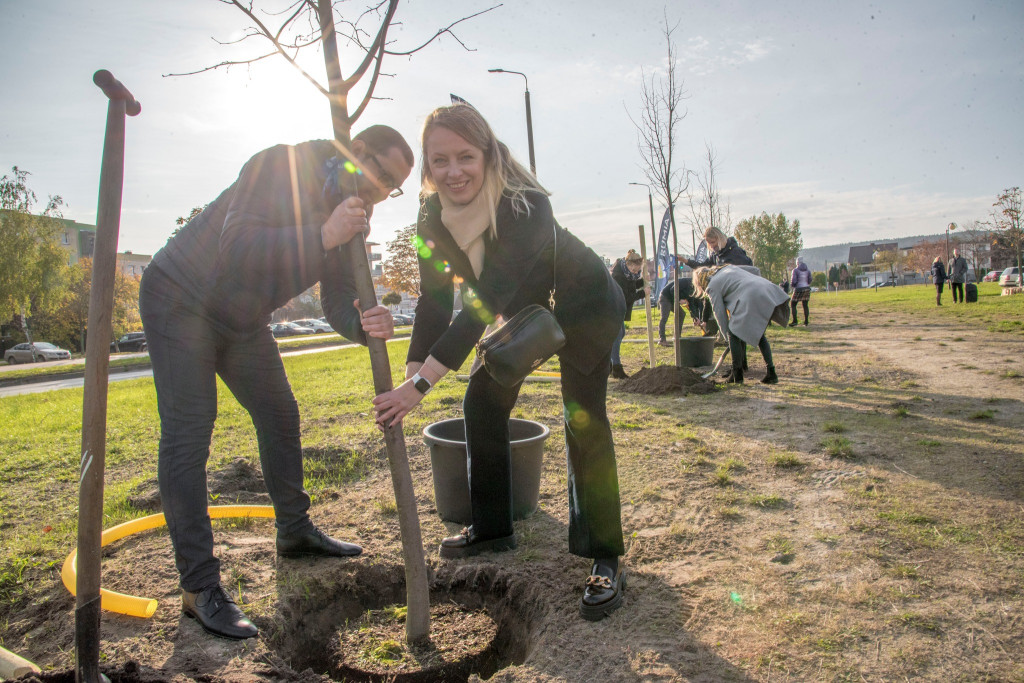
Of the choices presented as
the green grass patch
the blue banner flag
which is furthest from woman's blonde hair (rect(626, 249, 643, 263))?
the green grass patch

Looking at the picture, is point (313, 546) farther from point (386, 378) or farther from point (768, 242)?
point (768, 242)

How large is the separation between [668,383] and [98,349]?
6.18 meters

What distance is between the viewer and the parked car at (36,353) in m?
33.3

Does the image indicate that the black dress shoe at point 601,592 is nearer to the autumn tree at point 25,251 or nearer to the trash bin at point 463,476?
the trash bin at point 463,476

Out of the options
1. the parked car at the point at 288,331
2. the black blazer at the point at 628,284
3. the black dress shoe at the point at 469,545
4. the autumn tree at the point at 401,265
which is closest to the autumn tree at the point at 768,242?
the autumn tree at the point at 401,265

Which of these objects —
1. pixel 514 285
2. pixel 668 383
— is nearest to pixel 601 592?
pixel 514 285

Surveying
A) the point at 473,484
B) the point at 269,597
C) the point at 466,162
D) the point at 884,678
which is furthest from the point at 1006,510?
the point at 269,597

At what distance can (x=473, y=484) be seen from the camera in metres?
2.80

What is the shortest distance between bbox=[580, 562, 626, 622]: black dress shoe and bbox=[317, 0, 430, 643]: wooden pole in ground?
0.61m

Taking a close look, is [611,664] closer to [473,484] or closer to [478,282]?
[473,484]

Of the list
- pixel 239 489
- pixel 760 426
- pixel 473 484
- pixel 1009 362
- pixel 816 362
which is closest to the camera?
pixel 473 484

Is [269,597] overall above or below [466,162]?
below

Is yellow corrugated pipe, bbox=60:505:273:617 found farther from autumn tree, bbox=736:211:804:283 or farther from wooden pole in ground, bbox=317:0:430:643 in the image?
autumn tree, bbox=736:211:804:283

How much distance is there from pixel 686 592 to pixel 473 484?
1024 mm
